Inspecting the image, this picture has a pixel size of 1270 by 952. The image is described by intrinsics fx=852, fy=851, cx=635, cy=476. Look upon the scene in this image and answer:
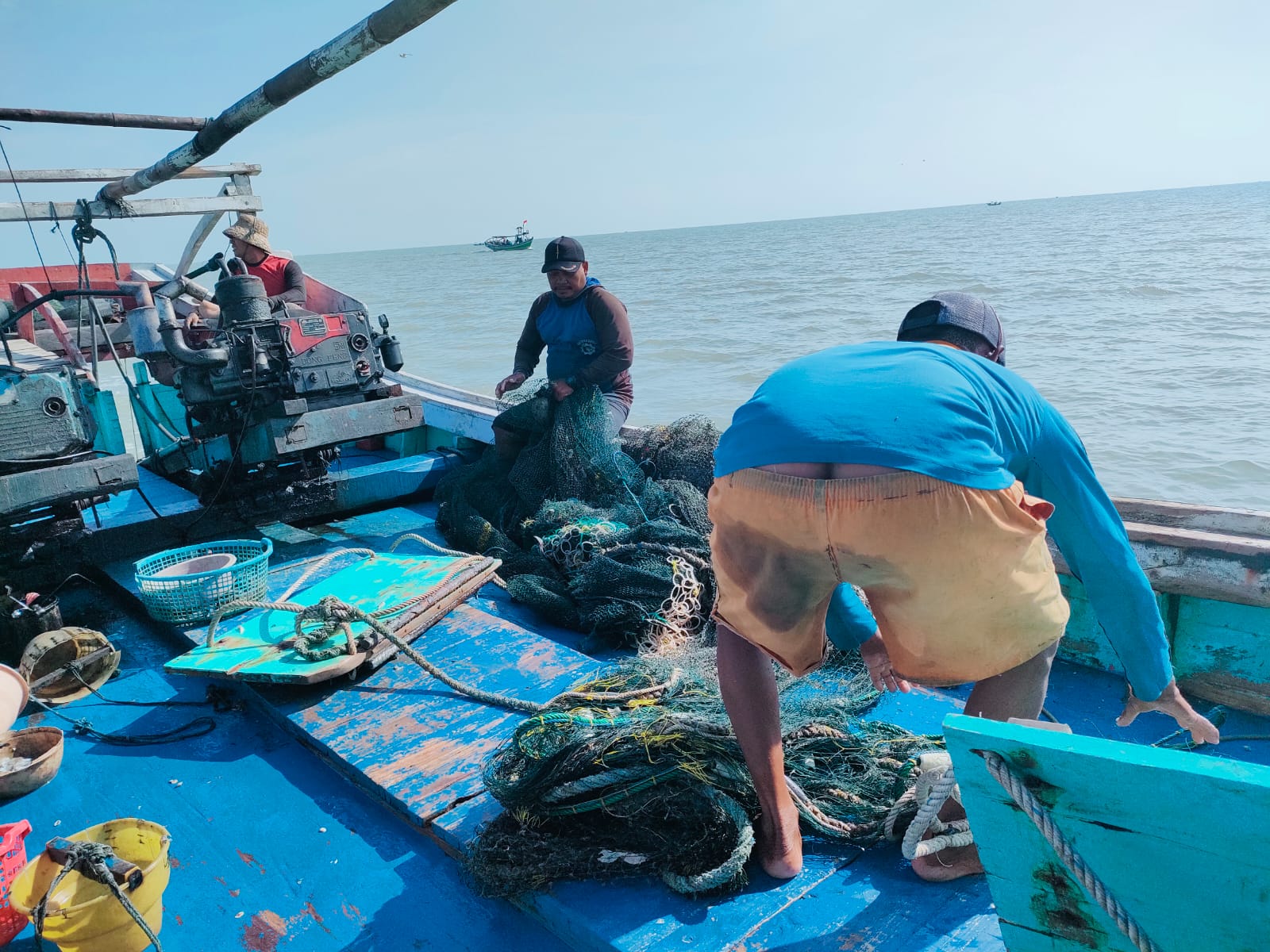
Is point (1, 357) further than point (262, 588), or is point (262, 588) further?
point (1, 357)

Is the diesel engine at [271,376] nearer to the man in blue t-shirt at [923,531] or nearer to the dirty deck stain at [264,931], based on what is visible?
the dirty deck stain at [264,931]

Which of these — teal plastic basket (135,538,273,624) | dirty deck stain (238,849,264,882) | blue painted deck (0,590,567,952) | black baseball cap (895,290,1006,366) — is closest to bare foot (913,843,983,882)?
blue painted deck (0,590,567,952)

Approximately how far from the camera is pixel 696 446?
5.02m

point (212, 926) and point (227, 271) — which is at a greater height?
point (227, 271)

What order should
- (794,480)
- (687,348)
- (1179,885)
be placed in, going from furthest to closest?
(687,348)
(794,480)
(1179,885)

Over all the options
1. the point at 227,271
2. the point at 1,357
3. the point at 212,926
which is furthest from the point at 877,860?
the point at 1,357

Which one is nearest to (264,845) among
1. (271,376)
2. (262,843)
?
(262,843)

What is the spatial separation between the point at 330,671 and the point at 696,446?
2532mm

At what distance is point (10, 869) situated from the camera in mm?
2277

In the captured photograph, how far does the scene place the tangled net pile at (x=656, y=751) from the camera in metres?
2.19

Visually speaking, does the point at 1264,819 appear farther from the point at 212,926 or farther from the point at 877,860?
the point at 212,926

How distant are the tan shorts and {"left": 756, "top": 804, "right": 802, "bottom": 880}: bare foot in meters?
0.46

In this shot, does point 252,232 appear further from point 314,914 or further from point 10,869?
point 314,914

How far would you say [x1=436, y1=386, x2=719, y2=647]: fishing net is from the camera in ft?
12.3
